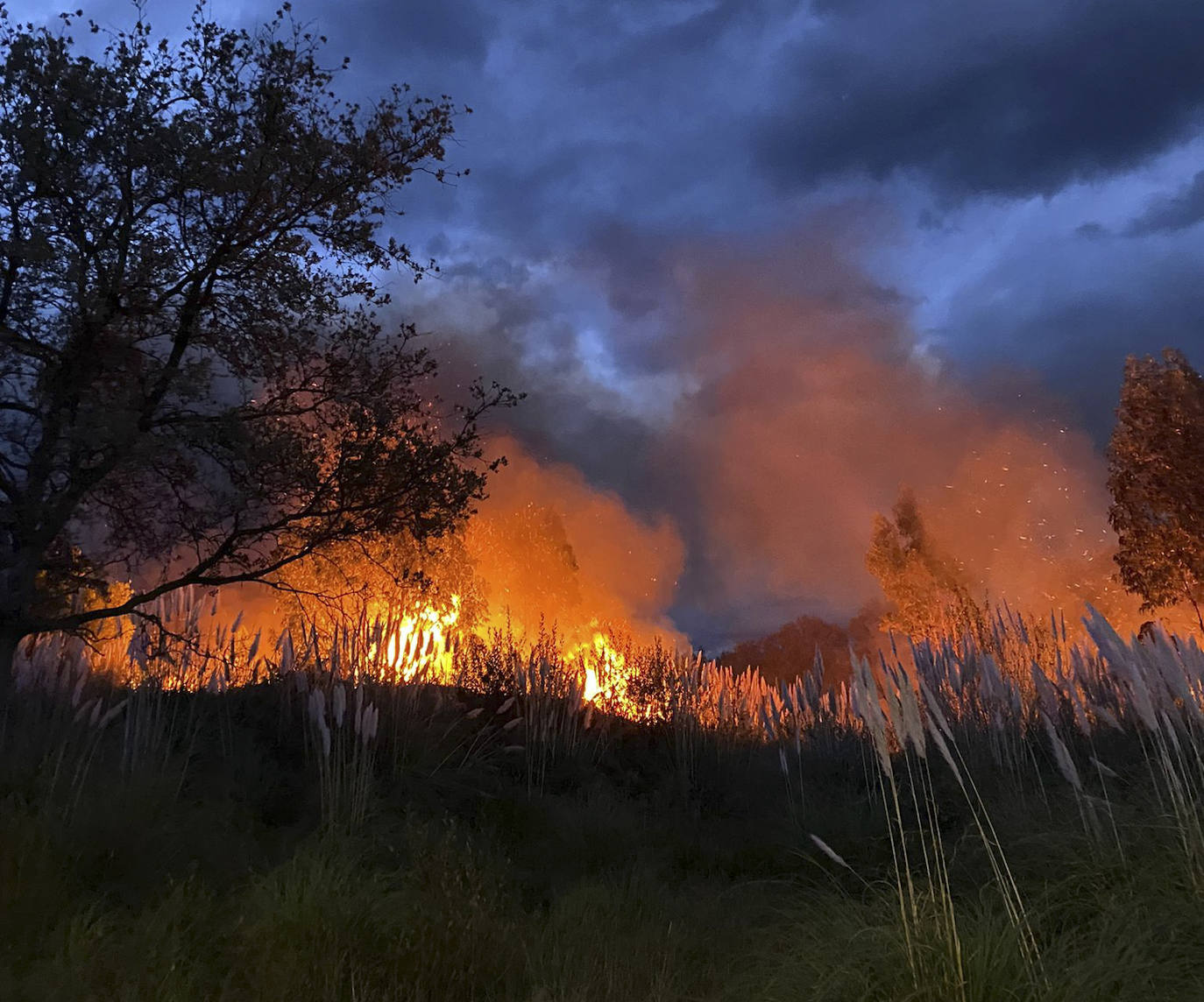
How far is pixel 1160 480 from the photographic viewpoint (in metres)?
15.7

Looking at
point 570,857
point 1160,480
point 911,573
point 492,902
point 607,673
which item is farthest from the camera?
point 911,573

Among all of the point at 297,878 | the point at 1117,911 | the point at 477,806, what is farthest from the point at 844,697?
the point at 297,878

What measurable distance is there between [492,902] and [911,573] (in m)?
23.8

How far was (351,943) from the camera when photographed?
3.36 m

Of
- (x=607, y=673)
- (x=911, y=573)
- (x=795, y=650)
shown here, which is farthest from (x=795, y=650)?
(x=607, y=673)

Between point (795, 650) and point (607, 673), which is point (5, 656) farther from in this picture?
point (795, 650)

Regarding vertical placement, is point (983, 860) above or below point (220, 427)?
below

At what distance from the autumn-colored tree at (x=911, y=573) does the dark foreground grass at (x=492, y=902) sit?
1977 cm

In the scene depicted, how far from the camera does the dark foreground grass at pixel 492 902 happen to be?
116 inches

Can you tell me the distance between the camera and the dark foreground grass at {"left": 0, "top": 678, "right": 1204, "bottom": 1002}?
2.95 m

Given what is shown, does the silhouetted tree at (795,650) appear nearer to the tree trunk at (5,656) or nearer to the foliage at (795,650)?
the foliage at (795,650)

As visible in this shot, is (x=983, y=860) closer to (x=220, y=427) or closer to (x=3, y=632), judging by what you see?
(x=220, y=427)

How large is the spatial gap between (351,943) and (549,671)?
5976mm

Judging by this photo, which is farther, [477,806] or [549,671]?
[549,671]
